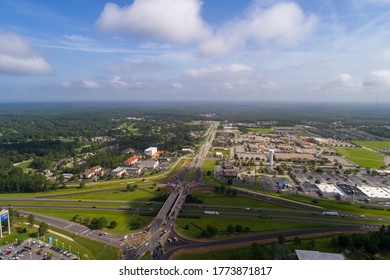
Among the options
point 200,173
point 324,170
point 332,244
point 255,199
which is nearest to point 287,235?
point 332,244

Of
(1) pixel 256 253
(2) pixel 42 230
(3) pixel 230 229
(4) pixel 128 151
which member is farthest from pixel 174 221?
(4) pixel 128 151

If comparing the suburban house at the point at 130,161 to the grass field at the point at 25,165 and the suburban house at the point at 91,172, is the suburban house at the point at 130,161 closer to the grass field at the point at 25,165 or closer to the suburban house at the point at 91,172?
the suburban house at the point at 91,172

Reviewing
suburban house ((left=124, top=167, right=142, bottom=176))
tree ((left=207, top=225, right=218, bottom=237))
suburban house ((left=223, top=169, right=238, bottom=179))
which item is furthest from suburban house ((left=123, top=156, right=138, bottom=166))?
tree ((left=207, top=225, right=218, bottom=237))

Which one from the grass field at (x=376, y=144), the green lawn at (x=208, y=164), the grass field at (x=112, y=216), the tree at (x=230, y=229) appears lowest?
the grass field at (x=112, y=216)

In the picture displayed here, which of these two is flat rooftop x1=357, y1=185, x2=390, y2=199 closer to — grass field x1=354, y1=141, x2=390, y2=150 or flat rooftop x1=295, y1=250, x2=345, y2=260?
flat rooftop x1=295, y1=250, x2=345, y2=260

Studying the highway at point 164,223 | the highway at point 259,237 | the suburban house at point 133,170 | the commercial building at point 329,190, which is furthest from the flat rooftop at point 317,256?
the suburban house at point 133,170

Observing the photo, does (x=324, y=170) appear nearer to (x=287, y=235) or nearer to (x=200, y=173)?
(x=200, y=173)
